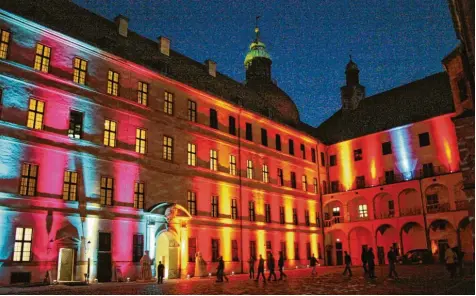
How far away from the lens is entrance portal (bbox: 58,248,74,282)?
975 inches

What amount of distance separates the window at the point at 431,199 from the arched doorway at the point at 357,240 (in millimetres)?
7413

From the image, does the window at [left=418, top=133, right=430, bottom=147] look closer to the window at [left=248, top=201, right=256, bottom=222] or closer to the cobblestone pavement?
the window at [left=248, top=201, right=256, bottom=222]

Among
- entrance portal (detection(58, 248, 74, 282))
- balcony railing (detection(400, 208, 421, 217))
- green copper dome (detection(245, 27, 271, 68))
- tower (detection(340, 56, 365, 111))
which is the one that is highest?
green copper dome (detection(245, 27, 271, 68))

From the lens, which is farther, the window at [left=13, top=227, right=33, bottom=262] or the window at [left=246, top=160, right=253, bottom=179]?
the window at [left=246, top=160, right=253, bottom=179]

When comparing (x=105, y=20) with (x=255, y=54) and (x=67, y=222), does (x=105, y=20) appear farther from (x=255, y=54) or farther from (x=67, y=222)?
(x=255, y=54)

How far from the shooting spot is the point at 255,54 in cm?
5850

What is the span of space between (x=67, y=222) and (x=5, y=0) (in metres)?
13.5

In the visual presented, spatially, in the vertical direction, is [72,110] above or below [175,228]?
above

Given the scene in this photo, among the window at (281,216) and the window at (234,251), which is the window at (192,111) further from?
the window at (281,216)

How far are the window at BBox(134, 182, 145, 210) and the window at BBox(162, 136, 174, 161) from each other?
316 cm

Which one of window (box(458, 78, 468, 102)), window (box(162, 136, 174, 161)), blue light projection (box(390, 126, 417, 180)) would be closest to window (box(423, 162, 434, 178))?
blue light projection (box(390, 126, 417, 180))

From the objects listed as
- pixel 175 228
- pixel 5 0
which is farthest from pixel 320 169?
pixel 5 0

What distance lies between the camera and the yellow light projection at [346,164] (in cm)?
4956

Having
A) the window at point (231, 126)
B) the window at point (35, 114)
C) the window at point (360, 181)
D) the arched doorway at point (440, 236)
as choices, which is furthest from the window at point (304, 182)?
the window at point (35, 114)
